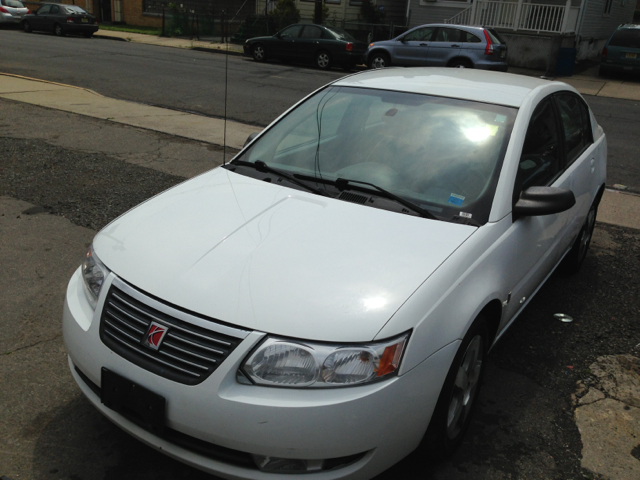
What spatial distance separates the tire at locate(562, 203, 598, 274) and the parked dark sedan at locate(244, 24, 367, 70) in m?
15.0

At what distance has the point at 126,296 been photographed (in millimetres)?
2561

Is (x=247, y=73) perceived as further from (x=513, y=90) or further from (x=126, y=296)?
(x=126, y=296)

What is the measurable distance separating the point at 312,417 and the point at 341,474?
0.30 m

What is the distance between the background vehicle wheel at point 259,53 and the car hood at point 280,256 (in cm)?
1822

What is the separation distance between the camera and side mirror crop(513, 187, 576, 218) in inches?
125

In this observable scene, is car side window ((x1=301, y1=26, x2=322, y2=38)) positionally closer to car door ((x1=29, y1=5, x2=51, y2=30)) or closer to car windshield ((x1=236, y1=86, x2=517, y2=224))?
car door ((x1=29, y1=5, x2=51, y2=30))

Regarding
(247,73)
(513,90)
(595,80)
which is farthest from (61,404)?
(595,80)

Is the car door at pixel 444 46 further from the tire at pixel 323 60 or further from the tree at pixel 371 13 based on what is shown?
the tree at pixel 371 13

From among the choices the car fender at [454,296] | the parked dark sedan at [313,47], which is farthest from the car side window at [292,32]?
the car fender at [454,296]

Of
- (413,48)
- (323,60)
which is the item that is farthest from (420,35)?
(323,60)

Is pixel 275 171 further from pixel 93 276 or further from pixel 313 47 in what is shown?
pixel 313 47

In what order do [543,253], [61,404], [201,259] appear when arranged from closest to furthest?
1. [201,259]
2. [61,404]
3. [543,253]

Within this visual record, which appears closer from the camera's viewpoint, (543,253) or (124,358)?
(124,358)

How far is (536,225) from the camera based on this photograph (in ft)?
11.3
